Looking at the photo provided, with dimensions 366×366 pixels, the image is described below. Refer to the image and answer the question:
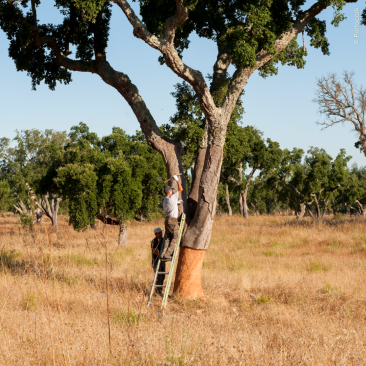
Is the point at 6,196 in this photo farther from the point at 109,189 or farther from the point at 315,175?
the point at 315,175

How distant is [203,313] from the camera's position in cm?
657

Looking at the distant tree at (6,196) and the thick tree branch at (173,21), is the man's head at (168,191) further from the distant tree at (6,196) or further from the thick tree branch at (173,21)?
the distant tree at (6,196)

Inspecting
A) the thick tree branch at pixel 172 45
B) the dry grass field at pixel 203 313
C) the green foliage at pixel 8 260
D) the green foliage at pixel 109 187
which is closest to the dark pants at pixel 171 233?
the dry grass field at pixel 203 313

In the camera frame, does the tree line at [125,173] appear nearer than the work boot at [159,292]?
No

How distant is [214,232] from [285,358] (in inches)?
650

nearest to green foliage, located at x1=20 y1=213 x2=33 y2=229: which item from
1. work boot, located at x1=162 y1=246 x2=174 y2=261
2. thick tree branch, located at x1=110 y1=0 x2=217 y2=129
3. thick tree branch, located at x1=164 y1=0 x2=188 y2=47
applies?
work boot, located at x1=162 y1=246 x2=174 y2=261

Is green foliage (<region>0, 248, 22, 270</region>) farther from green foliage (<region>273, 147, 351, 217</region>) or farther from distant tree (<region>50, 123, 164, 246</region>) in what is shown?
green foliage (<region>273, 147, 351, 217</region>)

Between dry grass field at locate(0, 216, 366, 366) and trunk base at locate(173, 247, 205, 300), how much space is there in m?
0.28

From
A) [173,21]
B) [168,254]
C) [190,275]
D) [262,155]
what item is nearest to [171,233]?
[168,254]

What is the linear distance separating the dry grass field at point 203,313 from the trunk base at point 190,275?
284 mm

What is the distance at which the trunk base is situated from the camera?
754 cm

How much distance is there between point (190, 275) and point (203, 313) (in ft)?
3.59

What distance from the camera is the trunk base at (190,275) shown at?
754cm

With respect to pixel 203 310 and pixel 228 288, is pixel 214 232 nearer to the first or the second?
pixel 228 288
